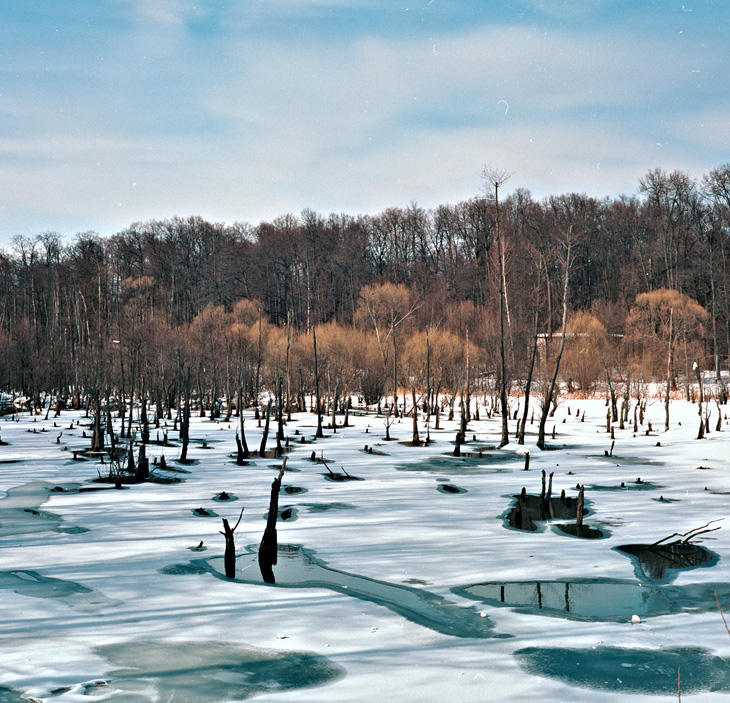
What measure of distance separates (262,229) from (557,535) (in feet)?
214

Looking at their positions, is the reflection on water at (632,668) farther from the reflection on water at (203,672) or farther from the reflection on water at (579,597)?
the reflection on water at (203,672)

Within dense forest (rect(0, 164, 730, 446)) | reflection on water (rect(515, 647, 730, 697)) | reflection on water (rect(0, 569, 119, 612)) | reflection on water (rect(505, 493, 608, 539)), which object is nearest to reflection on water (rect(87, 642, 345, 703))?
reflection on water (rect(0, 569, 119, 612))

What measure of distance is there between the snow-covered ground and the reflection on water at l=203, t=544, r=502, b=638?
0.14 feet

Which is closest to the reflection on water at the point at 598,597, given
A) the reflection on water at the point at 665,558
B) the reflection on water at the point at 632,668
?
the reflection on water at the point at 665,558

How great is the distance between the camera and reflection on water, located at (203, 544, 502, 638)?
838cm

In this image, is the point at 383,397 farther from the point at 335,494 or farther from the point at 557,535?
the point at 557,535

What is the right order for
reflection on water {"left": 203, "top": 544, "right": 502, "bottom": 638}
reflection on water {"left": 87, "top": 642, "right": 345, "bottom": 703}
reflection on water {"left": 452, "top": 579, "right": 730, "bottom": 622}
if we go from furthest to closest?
1. reflection on water {"left": 452, "top": 579, "right": 730, "bottom": 622}
2. reflection on water {"left": 203, "top": 544, "right": 502, "bottom": 638}
3. reflection on water {"left": 87, "top": 642, "right": 345, "bottom": 703}

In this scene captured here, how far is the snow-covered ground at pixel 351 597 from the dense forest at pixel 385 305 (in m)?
14.4

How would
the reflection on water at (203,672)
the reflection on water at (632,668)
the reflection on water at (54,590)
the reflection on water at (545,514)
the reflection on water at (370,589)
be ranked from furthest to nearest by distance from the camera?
the reflection on water at (545,514) < the reflection on water at (54,590) < the reflection on water at (370,589) < the reflection on water at (632,668) < the reflection on water at (203,672)

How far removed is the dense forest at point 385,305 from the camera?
42.6 metres

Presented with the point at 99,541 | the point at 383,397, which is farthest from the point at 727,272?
the point at 99,541

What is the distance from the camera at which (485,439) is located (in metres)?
31.8

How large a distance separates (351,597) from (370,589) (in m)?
0.59

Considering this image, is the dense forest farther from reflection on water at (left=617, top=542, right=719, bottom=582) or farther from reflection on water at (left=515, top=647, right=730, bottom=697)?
reflection on water at (left=515, top=647, right=730, bottom=697)
